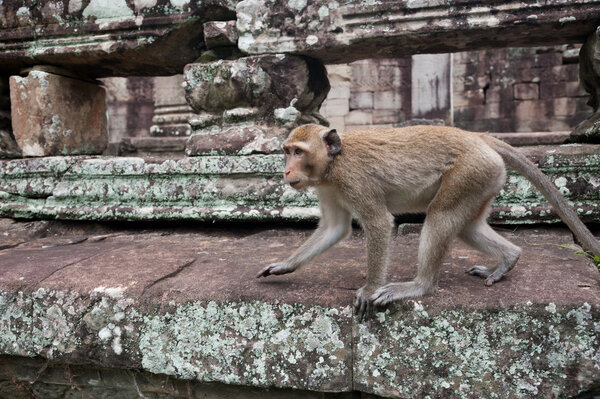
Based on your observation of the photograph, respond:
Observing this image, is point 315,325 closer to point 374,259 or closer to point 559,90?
point 374,259

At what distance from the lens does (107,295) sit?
2168mm

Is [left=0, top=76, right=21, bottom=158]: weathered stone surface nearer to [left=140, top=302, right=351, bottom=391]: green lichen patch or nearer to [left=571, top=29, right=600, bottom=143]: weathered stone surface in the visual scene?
[left=140, top=302, right=351, bottom=391]: green lichen patch

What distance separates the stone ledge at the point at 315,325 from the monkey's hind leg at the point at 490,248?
0.06 metres

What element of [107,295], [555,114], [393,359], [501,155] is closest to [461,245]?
[501,155]

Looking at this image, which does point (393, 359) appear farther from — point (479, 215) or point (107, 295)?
point (107, 295)

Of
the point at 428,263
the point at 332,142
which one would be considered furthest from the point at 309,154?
the point at 428,263

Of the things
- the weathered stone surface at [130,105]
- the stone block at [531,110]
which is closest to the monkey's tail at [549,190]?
the weathered stone surface at [130,105]

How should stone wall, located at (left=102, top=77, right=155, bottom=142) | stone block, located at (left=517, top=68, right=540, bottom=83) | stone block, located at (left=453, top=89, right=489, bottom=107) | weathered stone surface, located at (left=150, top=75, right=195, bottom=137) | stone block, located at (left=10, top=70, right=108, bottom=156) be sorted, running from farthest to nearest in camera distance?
stone block, located at (left=453, top=89, right=489, bottom=107) < stone block, located at (left=517, top=68, right=540, bottom=83) < stone wall, located at (left=102, top=77, right=155, bottom=142) < weathered stone surface, located at (left=150, top=75, right=195, bottom=137) < stone block, located at (left=10, top=70, right=108, bottom=156)

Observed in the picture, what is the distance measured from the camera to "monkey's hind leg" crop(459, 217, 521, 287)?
218cm

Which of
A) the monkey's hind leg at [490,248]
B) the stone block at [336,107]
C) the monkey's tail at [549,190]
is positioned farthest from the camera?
the stone block at [336,107]

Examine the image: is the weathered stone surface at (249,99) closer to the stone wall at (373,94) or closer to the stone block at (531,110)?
the stone wall at (373,94)

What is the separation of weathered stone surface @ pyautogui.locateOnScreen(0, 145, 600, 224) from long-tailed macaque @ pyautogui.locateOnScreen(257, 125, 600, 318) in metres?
0.69

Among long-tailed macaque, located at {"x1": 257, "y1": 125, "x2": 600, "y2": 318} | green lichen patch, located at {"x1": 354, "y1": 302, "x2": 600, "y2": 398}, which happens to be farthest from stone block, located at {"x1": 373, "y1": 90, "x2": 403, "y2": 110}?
green lichen patch, located at {"x1": 354, "y1": 302, "x2": 600, "y2": 398}

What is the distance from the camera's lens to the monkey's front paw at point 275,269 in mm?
A: 2250
